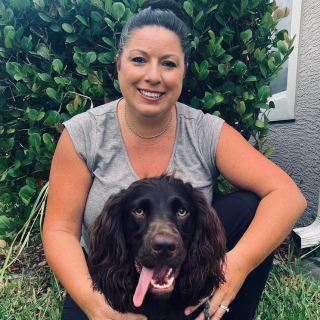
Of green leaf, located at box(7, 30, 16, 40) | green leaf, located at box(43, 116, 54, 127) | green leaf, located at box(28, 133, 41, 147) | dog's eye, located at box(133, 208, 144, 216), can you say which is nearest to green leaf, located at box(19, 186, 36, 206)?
green leaf, located at box(28, 133, 41, 147)

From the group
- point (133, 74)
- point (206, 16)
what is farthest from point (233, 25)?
point (133, 74)

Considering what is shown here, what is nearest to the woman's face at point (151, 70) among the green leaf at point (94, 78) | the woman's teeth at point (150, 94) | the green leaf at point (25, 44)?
the woman's teeth at point (150, 94)

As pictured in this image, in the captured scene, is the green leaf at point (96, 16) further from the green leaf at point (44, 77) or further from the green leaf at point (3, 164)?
the green leaf at point (3, 164)

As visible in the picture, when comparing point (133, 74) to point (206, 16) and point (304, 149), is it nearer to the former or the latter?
point (206, 16)

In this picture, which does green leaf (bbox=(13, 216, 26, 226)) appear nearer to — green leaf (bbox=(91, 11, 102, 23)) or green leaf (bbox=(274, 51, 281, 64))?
green leaf (bbox=(91, 11, 102, 23))

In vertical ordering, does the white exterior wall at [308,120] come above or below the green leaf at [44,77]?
below

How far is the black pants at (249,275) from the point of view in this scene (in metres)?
1.77

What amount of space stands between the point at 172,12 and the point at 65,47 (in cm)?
96

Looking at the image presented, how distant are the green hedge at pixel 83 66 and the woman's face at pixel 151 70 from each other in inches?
17.1

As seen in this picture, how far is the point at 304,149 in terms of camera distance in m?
3.33

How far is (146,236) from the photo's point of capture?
1.42 metres

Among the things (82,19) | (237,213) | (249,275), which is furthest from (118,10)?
(249,275)

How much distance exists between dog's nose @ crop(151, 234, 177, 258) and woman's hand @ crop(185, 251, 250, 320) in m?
0.46

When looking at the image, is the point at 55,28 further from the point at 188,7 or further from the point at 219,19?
the point at 219,19
